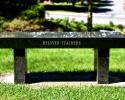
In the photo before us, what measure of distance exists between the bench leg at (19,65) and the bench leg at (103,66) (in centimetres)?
185

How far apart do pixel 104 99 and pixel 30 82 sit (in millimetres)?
2776

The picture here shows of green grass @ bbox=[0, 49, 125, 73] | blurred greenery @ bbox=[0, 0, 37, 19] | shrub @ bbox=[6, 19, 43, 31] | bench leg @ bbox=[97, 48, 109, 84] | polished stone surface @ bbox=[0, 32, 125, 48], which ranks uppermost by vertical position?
polished stone surface @ bbox=[0, 32, 125, 48]

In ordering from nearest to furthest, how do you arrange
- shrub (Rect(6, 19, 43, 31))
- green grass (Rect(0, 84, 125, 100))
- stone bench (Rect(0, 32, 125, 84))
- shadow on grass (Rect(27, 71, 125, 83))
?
green grass (Rect(0, 84, 125, 100)) < stone bench (Rect(0, 32, 125, 84)) < shadow on grass (Rect(27, 71, 125, 83)) < shrub (Rect(6, 19, 43, 31))

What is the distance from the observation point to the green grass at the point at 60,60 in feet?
47.4

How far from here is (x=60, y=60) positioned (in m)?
15.9

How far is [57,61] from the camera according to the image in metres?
15.7

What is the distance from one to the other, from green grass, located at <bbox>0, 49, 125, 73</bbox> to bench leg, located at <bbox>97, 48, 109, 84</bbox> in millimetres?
1940

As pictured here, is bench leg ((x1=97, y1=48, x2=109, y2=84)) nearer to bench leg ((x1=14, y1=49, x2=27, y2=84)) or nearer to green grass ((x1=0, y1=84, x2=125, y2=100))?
green grass ((x1=0, y1=84, x2=125, y2=100))

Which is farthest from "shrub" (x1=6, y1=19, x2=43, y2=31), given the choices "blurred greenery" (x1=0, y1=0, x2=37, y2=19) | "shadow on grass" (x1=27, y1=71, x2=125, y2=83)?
"shadow on grass" (x1=27, y1=71, x2=125, y2=83)

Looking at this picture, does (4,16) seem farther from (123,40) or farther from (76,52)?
(123,40)

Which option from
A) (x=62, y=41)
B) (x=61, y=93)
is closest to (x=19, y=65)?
(x=62, y=41)

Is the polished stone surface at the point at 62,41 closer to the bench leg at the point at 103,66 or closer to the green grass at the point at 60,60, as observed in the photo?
the bench leg at the point at 103,66

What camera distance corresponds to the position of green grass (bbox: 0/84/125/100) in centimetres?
1018

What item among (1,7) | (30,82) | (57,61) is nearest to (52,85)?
(30,82)
